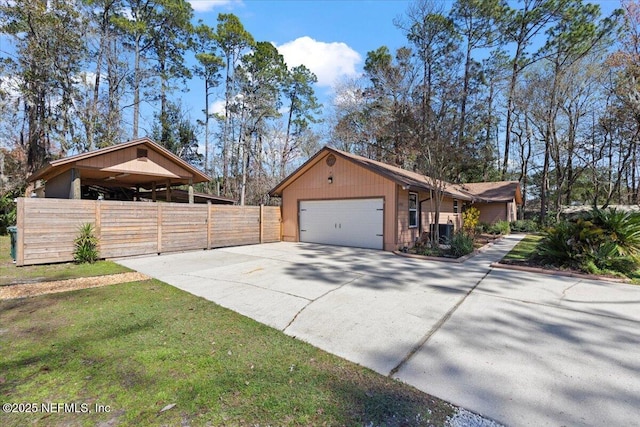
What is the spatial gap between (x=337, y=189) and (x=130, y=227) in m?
7.39

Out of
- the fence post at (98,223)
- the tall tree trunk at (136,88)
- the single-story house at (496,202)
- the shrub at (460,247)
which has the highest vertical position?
the tall tree trunk at (136,88)

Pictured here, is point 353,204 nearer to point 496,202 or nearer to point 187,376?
point 187,376

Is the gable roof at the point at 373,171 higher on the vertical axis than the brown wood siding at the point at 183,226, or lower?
higher

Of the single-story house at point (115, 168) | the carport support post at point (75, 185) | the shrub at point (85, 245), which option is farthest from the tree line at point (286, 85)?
the shrub at point (85, 245)

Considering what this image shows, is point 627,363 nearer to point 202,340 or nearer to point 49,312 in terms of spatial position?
point 202,340

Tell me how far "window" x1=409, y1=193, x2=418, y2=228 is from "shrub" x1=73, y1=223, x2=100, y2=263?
33.9ft

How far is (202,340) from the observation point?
316 cm

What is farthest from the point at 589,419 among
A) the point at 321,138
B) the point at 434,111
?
the point at 321,138

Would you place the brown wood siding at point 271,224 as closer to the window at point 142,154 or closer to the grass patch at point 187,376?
the window at point 142,154

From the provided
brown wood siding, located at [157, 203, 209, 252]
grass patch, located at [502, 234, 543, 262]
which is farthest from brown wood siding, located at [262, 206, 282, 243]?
grass patch, located at [502, 234, 543, 262]

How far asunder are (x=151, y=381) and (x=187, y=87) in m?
23.5

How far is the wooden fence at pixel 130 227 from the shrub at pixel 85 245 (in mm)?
127

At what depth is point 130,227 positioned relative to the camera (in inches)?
344

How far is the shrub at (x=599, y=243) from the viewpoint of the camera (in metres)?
6.38
